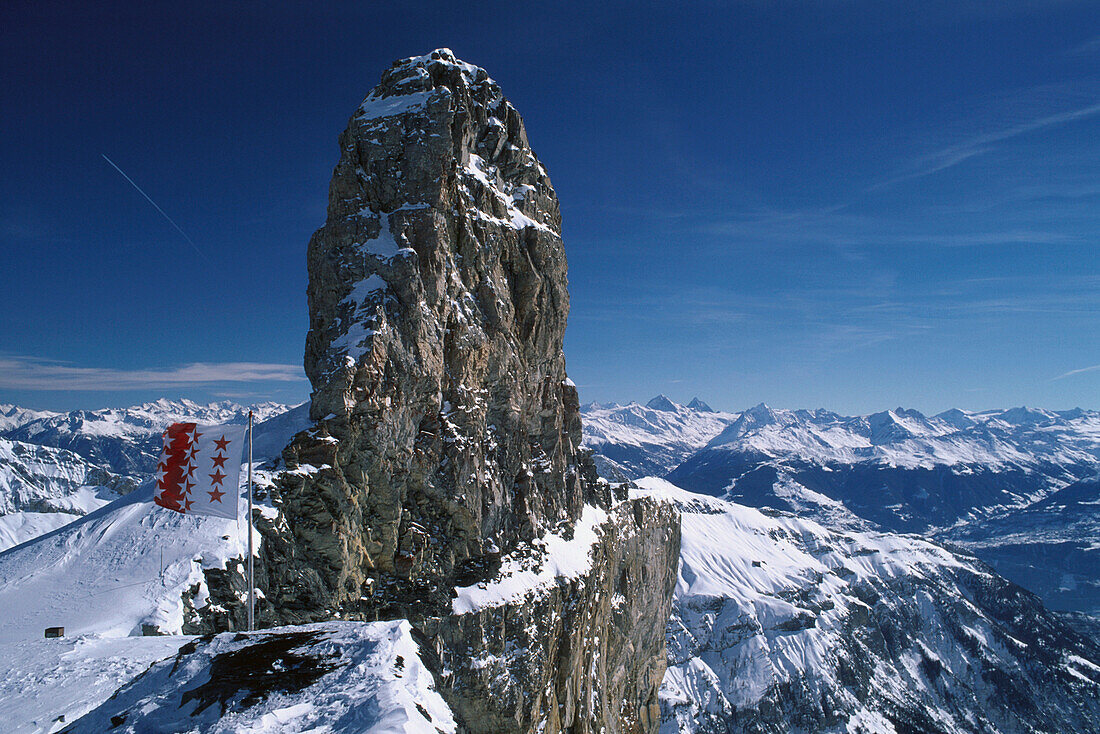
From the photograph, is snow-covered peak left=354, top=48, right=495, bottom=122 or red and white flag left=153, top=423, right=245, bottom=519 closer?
red and white flag left=153, top=423, right=245, bottom=519

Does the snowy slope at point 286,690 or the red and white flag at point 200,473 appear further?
the red and white flag at point 200,473

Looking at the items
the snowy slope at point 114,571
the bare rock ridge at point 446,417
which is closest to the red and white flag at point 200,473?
the snowy slope at point 114,571

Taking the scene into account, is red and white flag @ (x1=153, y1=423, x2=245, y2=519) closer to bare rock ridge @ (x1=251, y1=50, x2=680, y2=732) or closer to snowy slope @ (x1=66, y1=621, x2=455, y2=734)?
bare rock ridge @ (x1=251, y1=50, x2=680, y2=732)

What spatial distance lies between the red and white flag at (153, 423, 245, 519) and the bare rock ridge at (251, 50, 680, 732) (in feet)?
24.8

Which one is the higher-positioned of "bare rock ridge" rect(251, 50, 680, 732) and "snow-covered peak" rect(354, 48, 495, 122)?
"snow-covered peak" rect(354, 48, 495, 122)

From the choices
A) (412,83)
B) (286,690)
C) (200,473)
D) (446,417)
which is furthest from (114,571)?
(412,83)

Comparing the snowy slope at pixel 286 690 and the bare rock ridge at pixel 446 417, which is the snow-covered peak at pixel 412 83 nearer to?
the bare rock ridge at pixel 446 417

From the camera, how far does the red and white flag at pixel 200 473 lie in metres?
21.0

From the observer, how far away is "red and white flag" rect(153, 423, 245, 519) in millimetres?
A: 20969

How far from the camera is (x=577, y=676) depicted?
4400 cm

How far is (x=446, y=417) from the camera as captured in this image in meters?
38.8

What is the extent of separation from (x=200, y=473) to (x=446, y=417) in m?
18.6

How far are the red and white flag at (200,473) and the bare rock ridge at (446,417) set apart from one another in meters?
7.55

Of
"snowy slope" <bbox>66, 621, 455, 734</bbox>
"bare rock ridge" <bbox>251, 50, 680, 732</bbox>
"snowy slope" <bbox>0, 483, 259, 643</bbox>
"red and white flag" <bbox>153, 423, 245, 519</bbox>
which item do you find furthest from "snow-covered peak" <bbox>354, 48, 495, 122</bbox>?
"snowy slope" <bbox>66, 621, 455, 734</bbox>
